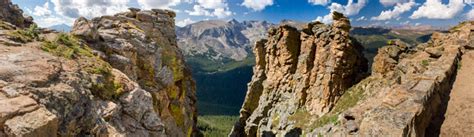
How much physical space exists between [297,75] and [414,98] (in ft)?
143

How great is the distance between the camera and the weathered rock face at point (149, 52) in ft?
104

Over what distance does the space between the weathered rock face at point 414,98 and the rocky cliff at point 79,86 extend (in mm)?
18656

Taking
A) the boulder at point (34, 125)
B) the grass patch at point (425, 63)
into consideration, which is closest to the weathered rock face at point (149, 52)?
the boulder at point (34, 125)

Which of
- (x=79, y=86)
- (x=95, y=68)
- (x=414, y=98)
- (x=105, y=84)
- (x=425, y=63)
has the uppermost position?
(x=95, y=68)

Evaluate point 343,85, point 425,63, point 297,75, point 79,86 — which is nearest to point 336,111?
point 343,85

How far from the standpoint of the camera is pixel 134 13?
45.0 metres

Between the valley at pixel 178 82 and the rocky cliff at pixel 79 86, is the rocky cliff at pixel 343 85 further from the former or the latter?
the rocky cliff at pixel 79 86

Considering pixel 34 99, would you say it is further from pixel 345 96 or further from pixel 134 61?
pixel 345 96

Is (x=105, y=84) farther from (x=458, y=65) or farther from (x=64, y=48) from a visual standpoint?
(x=458, y=65)

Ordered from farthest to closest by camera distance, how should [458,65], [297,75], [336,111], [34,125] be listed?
[297,75] → [336,111] → [458,65] → [34,125]

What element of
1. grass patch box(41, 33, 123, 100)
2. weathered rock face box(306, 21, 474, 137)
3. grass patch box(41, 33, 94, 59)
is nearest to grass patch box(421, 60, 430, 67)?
weathered rock face box(306, 21, 474, 137)

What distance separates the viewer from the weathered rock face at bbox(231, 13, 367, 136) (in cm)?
7011

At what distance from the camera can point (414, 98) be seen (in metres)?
36.2

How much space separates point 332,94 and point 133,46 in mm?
44076
